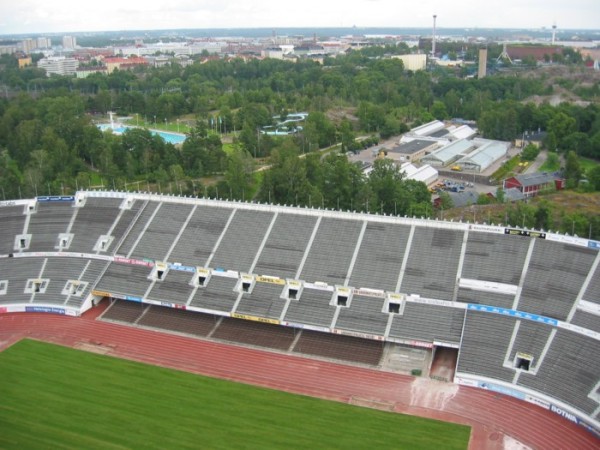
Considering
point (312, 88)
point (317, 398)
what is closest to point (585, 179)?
point (317, 398)

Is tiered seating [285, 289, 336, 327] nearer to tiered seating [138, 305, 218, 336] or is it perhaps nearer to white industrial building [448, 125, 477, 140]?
tiered seating [138, 305, 218, 336]

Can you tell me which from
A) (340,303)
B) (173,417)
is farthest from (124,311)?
(340,303)

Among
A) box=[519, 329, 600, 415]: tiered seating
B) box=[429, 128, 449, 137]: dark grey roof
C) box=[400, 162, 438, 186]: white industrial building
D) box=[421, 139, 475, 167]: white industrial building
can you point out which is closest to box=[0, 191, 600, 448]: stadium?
box=[519, 329, 600, 415]: tiered seating

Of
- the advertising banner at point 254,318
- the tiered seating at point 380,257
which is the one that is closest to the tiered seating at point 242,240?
the advertising banner at point 254,318

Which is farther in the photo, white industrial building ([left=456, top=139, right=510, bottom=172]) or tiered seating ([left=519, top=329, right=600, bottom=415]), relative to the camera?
white industrial building ([left=456, top=139, right=510, bottom=172])

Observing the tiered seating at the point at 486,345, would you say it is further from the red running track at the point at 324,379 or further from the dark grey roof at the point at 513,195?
the dark grey roof at the point at 513,195

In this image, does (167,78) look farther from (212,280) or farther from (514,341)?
(514,341)

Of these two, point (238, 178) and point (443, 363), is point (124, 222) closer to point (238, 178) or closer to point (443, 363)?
point (238, 178)
